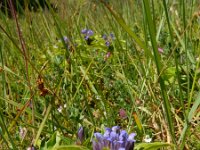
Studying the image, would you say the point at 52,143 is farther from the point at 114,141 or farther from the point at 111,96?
the point at 111,96

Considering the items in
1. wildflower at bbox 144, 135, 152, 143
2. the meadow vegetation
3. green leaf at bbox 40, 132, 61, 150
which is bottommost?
wildflower at bbox 144, 135, 152, 143

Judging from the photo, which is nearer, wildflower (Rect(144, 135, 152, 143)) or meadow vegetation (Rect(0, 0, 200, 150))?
Answer: meadow vegetation (Rect(0, 0, 200, 150))

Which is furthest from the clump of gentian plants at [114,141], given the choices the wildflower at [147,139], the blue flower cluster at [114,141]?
the wildflower at [147,139]

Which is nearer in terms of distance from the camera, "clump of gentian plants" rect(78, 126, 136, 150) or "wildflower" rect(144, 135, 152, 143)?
"clump of gentian plants" rect(78, 126, 136, 150)

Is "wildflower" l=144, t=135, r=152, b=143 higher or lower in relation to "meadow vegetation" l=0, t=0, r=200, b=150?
lower

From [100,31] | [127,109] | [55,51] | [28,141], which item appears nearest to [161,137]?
[127,109]

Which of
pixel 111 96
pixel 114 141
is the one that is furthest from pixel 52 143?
pixel 111 96

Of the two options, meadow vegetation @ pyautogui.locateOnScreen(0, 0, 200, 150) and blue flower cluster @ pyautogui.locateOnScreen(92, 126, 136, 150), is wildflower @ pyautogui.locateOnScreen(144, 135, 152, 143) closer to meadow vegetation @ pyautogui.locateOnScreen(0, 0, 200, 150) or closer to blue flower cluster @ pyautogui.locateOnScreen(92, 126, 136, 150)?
meadow vegetation @ pyautogui.locateOnScreen(0, 0, 200, 150)

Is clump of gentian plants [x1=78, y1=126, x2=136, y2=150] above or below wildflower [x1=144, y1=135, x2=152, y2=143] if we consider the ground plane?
above

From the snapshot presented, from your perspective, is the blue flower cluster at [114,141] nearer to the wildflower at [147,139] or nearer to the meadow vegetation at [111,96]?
the meadow vegetation at [111,96]

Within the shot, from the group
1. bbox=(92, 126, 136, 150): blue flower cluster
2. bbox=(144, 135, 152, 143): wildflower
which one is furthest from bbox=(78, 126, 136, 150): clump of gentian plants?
bbox=(144, 135, 152, 143): wildflower
